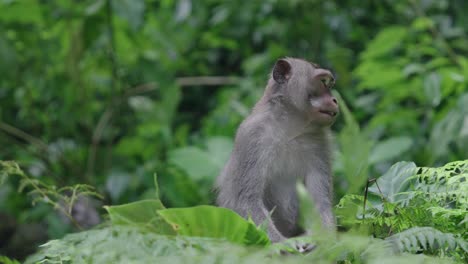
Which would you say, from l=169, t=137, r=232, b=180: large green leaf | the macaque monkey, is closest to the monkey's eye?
the macaque monkey

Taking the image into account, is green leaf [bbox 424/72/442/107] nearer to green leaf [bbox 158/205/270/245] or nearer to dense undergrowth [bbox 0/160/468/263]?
dense undergrowth [bbox 0/160/468/263]

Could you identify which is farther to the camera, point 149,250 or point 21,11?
point 21,11

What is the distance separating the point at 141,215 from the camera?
3.03m

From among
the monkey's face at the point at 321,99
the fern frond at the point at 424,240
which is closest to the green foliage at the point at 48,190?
the fern frond at the point at 424,240

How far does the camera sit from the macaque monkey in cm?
470

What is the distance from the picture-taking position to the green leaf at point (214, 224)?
281 centimetres

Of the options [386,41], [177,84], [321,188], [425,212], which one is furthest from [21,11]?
[425,212]

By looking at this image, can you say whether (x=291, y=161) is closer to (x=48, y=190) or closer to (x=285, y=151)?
(x=285, y=151)

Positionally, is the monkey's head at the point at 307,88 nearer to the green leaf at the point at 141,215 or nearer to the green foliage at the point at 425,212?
the green foliage at the point at 425,212

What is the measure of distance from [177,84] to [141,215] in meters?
6.54

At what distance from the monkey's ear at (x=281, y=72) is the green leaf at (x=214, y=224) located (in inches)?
97.5

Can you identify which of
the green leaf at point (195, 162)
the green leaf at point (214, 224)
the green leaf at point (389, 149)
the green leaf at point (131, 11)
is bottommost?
the green leaf at point (195, 162)

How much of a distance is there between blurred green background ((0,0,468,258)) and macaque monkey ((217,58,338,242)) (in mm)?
2310

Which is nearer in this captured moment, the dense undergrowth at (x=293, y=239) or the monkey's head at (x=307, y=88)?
the dense undergrowth at (x=293, y=239)
